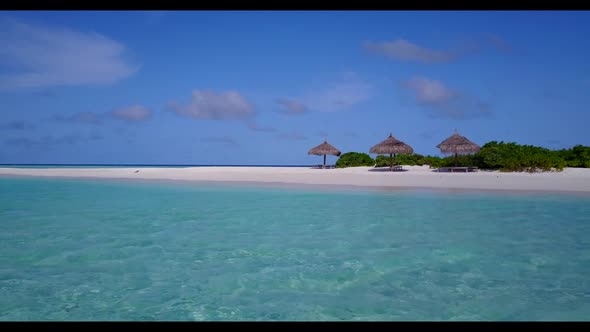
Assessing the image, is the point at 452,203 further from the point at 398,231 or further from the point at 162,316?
the point at 162,316

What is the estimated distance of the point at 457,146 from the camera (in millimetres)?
23062

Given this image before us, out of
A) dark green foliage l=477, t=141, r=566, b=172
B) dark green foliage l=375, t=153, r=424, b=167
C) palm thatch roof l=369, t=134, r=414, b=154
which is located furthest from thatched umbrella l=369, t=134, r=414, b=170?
dark green foliage l=477, t=141, r=566, b=172

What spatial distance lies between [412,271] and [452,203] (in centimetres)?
750

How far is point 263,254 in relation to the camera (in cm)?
566

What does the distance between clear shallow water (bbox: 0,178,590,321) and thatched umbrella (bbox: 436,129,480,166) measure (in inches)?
534

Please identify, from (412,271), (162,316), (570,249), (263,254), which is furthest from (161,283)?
(570,249)

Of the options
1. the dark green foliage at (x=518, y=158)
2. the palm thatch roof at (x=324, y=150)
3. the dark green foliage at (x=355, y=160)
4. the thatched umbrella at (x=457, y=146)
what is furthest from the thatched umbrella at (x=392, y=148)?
the palm thatch roof at (x=324, y=150)

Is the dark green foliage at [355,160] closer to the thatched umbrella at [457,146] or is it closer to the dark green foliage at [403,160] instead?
the dark green foliage at [403,160]

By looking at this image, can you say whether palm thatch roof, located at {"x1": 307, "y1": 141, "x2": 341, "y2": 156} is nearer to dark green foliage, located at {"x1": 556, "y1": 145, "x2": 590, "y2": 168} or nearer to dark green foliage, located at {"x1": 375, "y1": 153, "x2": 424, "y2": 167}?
dark green foliage, located at {"x1": 375, "y1": 153, "x2": 424, "y2": 167}

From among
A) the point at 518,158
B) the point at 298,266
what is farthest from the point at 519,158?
the point at 298,266

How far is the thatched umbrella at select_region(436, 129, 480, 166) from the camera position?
74.9ft

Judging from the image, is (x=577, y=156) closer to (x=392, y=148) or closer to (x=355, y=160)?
(x=392, y=148)

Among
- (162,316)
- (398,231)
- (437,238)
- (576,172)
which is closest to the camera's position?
(162,316)
